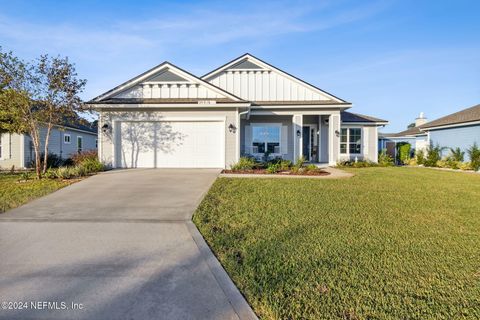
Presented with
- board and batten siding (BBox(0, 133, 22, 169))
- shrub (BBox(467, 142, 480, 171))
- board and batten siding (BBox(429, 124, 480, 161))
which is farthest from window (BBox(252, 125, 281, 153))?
board and batten siding (BBox(0, 133, 22, 169))

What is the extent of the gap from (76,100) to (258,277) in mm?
11261

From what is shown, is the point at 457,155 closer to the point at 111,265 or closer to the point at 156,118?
the point at 156,118

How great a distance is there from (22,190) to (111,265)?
22.0ft

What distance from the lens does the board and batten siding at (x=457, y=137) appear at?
15926mm

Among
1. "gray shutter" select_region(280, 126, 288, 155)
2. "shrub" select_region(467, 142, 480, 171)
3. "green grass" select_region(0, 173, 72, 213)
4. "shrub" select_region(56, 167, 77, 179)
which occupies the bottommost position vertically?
"green grass" select_region(0, 173, 72, 213)

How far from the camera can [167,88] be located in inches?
518

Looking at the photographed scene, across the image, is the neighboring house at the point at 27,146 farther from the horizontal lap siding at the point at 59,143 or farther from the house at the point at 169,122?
the house at the point at 169,122

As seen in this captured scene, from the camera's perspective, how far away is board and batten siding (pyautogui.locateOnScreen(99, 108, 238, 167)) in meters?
12.6

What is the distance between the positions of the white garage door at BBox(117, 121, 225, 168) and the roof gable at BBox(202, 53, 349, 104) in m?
4.57

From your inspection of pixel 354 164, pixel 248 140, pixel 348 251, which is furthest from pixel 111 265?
pixel 354 164

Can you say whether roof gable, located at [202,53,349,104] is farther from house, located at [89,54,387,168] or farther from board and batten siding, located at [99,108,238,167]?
board and batten siding, located at [99,108,238,167]

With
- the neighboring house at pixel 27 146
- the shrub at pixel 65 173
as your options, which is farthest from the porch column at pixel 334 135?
the neighboring house at pixel 27 146

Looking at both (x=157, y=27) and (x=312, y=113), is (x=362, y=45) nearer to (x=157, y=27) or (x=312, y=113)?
(x=312, y=113)

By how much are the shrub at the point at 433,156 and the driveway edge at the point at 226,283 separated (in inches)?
767
